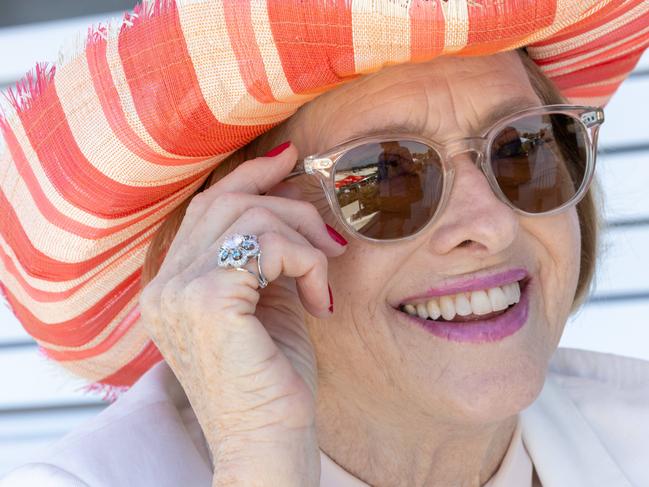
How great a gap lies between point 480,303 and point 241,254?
0.54m

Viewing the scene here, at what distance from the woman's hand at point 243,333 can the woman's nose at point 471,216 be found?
21 cm

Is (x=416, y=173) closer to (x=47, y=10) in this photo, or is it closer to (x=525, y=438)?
(x=525, y=438)

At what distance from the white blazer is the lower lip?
43 centimetres

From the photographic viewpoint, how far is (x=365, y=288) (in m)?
1.94

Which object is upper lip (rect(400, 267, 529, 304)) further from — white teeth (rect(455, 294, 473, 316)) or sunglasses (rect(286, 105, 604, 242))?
sunglasses (rect(286, 105, 604, 242))

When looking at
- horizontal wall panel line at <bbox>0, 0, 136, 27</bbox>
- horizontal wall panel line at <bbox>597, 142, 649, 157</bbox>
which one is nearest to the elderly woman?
horizontal wall panel line at <bbox>0, 0, 136, 27</bbox>

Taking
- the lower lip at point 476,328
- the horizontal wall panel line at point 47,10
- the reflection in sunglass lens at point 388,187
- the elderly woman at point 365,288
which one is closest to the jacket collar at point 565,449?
the elderly woman at point 365,288

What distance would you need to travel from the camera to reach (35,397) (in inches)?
180

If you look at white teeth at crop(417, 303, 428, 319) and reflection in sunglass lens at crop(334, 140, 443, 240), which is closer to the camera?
reflection in sunglass lens at crop(334, 140, 443, 240)

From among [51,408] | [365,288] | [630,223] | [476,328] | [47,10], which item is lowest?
[51,408]

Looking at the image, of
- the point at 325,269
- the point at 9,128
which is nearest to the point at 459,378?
the point at 325,269

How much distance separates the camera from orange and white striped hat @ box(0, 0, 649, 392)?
1.64 meters

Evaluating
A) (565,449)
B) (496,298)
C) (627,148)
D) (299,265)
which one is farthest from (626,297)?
(299,265)

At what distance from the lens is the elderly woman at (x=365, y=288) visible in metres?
1.76
